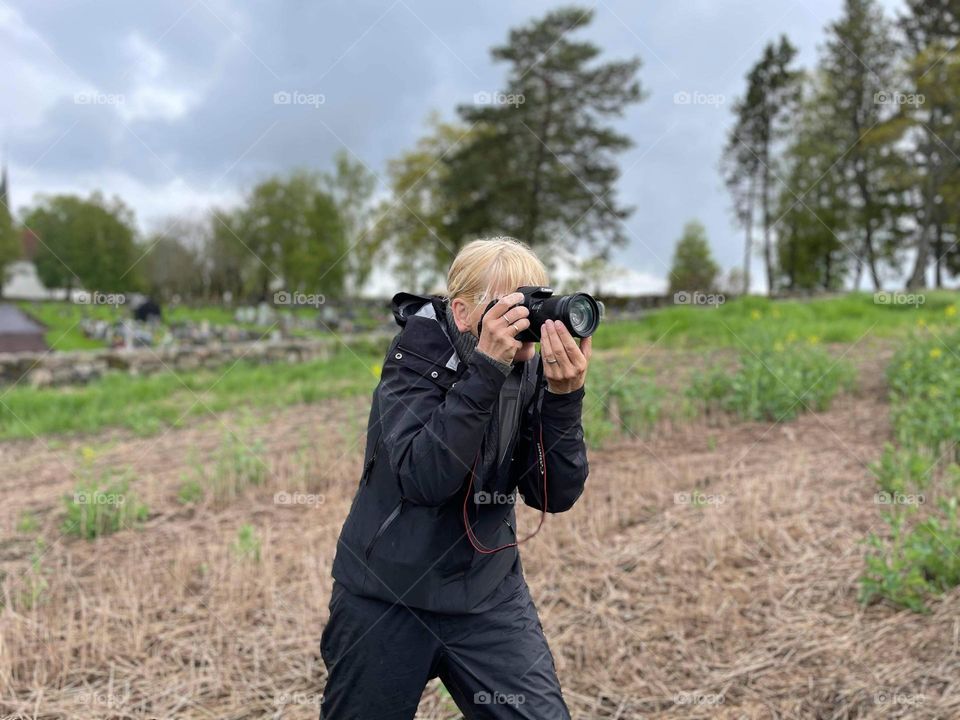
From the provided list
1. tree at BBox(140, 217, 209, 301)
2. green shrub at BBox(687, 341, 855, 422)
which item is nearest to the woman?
green shrub at BBox(687, 341, 855, 422)

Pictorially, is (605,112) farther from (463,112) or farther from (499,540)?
(499,540)

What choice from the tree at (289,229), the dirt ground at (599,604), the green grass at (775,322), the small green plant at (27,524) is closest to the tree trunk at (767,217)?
the green grass at (775,322)

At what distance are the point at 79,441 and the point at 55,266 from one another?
73.4 feet

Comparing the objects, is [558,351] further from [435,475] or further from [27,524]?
[27,524]

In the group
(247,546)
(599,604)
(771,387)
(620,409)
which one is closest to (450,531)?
(599,604)

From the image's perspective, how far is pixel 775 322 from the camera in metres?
11.0

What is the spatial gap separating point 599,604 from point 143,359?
10.5 metres

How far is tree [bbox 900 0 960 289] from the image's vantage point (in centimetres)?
2195

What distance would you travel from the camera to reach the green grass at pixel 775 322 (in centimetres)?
1025

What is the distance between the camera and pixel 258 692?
9.07 feet

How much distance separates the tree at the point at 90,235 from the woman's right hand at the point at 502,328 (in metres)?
18.7

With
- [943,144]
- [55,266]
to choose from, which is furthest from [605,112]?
[55,266]

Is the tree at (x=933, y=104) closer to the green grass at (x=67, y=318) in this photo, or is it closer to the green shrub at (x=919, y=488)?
the green shrub at (x=919, y=488)

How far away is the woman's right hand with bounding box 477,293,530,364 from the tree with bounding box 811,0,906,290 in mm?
26056
